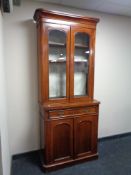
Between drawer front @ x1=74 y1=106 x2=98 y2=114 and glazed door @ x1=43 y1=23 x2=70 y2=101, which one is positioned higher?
glazed door @ x1=43 y1=23 x2=70 y2=101

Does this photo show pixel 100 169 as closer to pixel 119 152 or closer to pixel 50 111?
pixel 119 152

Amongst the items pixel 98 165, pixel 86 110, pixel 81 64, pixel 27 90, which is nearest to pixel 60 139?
pixel 86 110

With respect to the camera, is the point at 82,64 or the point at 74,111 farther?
the point at 82,64

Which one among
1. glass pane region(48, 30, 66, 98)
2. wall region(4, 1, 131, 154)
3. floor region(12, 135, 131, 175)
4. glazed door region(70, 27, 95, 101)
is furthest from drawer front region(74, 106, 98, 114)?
floor region(12, 135, 131, 175)

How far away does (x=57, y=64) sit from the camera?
228 centimetres

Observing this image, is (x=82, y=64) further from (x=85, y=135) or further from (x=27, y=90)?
(x=85, y=135)

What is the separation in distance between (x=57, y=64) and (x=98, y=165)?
162cm

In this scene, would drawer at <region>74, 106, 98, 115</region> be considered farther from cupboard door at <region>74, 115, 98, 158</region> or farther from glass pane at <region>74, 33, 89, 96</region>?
glass pane at <region>74, 33, 89, 96</region>

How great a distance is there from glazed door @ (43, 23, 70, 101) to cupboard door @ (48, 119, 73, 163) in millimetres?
351

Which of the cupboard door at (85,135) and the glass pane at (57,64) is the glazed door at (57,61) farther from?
the cupboard door at (85,135)

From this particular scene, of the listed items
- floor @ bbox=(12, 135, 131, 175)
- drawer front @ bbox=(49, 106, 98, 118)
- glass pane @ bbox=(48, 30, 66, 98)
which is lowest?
floor @ bbox=(12, 135, 131, 175)

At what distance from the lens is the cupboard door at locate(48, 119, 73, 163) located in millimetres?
2141

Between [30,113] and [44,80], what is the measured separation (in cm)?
66

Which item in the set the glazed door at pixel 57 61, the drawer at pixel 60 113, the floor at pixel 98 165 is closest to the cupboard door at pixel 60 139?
the drawer at pixel 60 113
